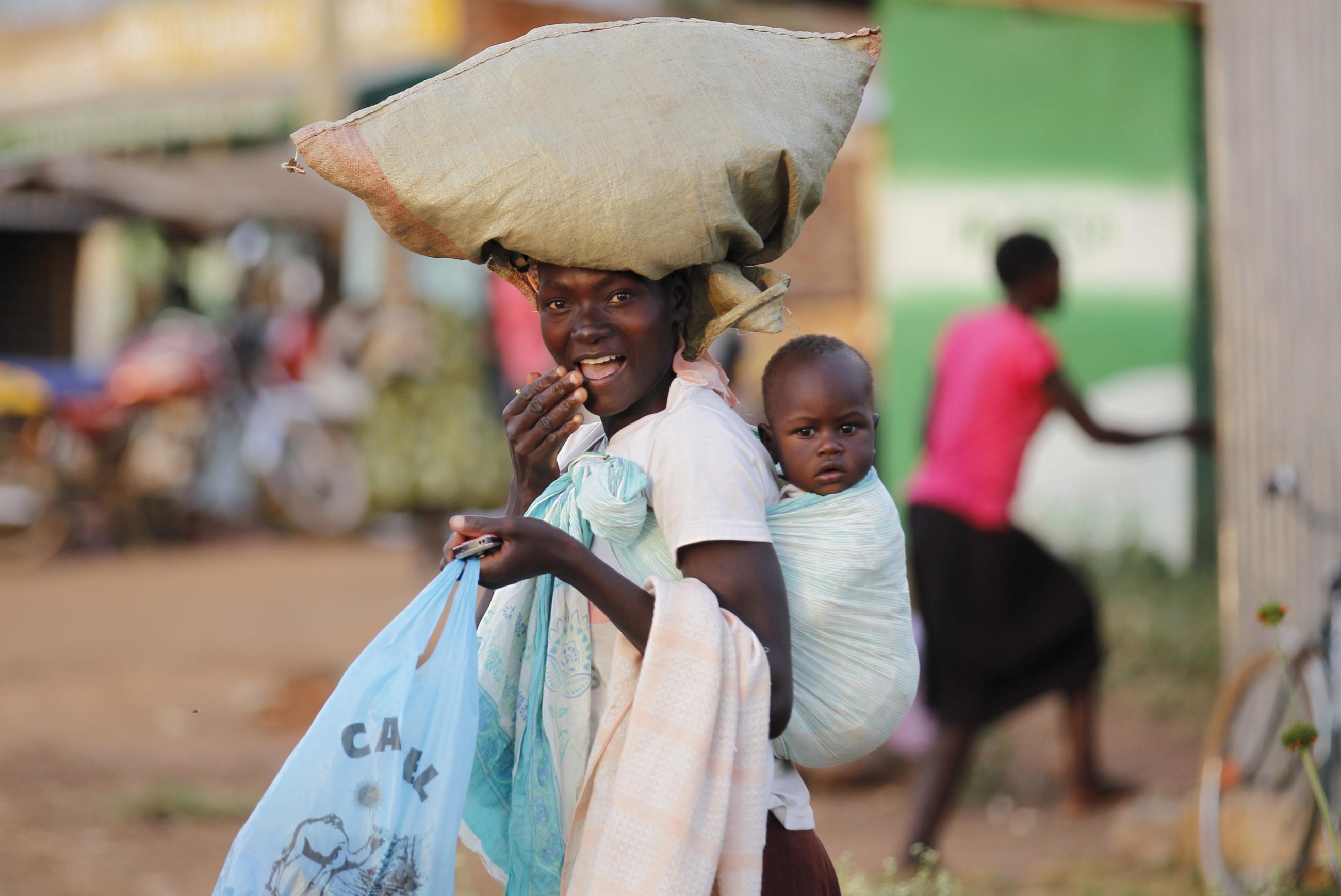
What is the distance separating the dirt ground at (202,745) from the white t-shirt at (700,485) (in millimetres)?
2339

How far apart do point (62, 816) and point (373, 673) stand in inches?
144

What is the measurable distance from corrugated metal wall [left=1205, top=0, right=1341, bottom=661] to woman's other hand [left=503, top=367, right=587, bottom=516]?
293 centimetres

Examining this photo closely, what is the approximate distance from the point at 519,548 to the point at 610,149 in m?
0.51

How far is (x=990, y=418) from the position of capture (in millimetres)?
4531

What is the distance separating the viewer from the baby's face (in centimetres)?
198

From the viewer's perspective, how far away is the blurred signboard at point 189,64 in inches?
515

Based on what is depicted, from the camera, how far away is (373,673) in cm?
186

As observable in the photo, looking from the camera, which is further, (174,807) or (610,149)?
(174,807)

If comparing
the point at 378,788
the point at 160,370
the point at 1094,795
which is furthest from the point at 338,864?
the point at 160,370

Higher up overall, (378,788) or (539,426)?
(539,426)

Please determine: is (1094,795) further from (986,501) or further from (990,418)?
(990,418)

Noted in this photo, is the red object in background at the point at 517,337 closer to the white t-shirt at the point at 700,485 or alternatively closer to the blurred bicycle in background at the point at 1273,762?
the blurred bicycle in background at the point at 1273,762

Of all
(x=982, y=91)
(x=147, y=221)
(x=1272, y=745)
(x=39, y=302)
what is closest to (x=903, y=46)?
(x=982, y=91)

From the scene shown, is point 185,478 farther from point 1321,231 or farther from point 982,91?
point 1321,231
